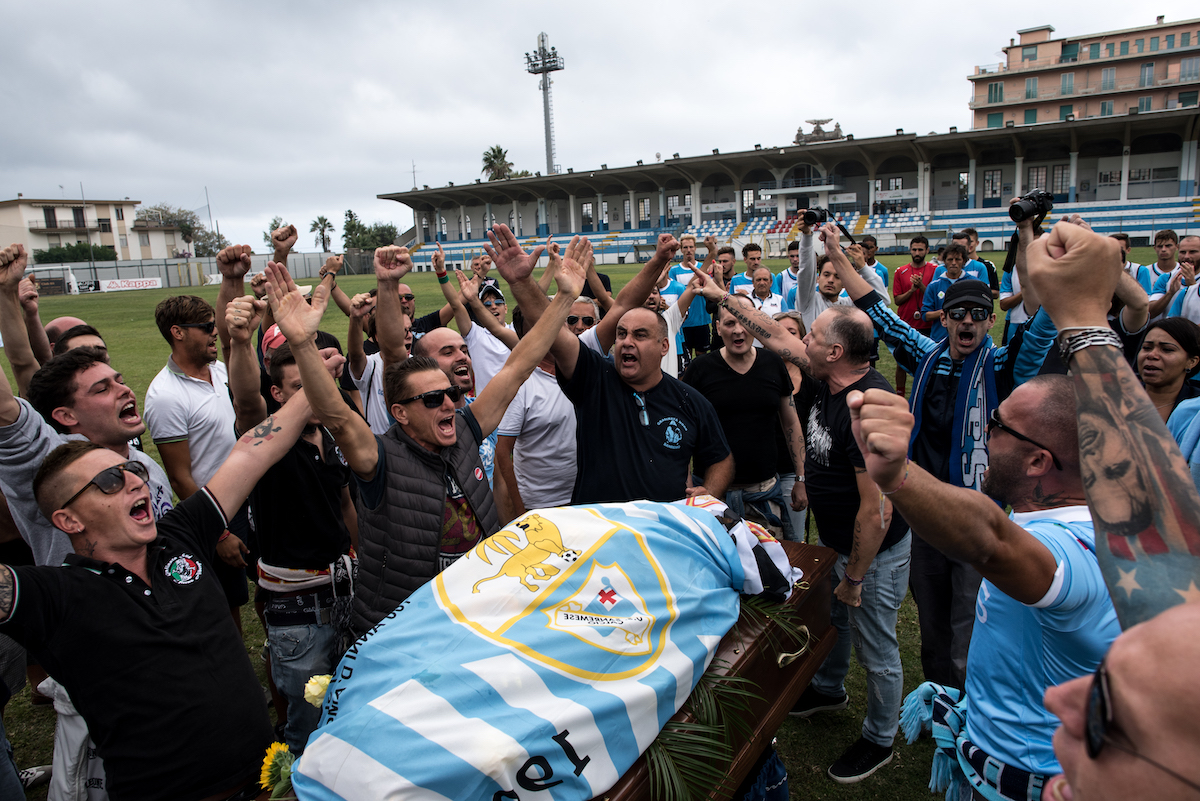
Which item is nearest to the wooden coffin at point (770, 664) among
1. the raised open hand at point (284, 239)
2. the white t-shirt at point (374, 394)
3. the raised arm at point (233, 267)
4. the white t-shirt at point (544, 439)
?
the white t-shirt at point (544, 439)

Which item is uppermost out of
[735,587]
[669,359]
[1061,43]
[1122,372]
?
[1061,43]

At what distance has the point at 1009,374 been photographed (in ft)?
13.2

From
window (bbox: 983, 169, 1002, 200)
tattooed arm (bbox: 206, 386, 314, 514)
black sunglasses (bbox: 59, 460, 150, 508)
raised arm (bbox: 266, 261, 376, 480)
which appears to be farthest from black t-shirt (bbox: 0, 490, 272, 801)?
window (bbox: 983, 169, 1002, 200)

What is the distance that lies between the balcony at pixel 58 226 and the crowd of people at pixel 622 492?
8615 centimetres

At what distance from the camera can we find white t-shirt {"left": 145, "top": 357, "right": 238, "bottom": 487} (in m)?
3.98

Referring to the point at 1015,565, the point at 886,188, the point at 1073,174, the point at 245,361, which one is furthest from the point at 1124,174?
the point at 245,361

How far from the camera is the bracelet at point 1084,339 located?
1.32m

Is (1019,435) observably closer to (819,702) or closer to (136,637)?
(819,702)

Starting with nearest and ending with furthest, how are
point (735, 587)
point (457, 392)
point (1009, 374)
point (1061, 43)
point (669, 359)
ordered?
point (735, 587), point (457, 392), point (1009, 374), point (669, 359), point (1061, 43)

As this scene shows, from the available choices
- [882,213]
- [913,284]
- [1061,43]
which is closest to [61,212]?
[882,213]

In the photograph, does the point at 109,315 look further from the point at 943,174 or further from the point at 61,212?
the point at 61,212

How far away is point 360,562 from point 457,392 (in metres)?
0.82

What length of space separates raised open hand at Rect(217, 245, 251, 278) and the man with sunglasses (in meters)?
1.19

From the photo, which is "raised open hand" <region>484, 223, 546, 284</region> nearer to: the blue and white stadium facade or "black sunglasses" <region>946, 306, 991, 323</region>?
"black sunglasses" <region>946, 306, 991, 323</region>
